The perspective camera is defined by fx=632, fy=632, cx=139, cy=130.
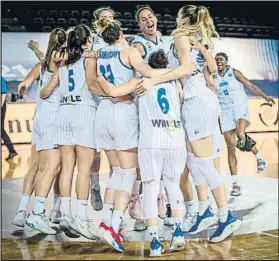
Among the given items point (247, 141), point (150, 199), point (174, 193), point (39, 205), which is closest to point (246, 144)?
point (247, 141)

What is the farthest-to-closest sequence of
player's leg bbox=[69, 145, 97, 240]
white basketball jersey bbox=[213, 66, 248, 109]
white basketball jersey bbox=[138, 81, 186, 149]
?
white basketball jersey bbox=[213, 66, 248, 109] < player's leg bbox=[69, 145, 97, 240] < white basketball jersey bbox=[138, 81, 186, 149]

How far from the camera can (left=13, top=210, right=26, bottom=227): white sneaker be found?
126 inches

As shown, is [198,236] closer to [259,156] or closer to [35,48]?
[259,156]

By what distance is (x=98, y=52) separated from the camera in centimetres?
313

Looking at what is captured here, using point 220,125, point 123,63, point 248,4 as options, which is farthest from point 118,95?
point 248,4

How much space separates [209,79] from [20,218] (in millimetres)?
1197

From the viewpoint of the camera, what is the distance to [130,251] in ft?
10.3

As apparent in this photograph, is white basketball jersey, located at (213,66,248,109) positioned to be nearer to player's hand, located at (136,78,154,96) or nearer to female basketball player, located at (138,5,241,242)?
female basketball player, located at (138,5,241,242)

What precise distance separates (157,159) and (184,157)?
15cm

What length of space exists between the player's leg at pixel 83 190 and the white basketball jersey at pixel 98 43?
50 cm

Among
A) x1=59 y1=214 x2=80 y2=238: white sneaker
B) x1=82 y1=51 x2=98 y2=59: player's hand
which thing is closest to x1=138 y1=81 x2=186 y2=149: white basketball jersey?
x1=82 y1=51 x2=98 y2=59: player's hand

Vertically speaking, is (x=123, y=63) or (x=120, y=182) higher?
(x=123, y=63)

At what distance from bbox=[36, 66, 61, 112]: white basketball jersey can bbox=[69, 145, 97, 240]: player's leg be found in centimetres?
25

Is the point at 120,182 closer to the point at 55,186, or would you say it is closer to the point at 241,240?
the point at 55,186
